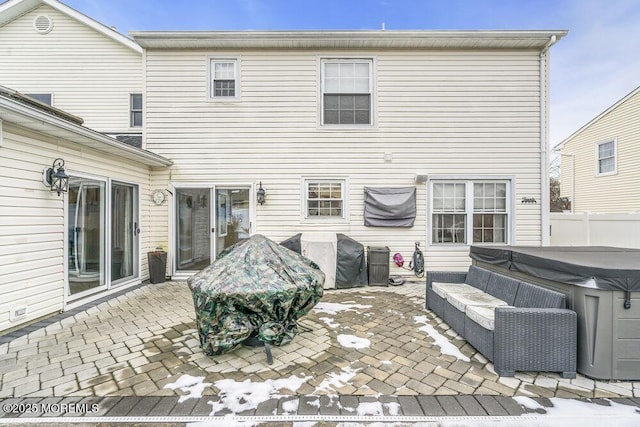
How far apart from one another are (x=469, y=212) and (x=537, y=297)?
3.60 metres

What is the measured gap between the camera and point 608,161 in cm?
1038

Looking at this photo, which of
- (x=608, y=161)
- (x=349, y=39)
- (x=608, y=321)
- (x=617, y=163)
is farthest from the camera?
(x=608, y=161)

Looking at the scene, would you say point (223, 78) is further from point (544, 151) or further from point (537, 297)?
point (544, 151)

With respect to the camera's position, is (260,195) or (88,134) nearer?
(88,134)

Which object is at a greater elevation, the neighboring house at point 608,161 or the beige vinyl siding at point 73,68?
the beige vinyl siding at point 73,68

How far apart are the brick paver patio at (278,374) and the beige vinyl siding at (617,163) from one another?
37.0 feet

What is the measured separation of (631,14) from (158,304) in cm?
1639

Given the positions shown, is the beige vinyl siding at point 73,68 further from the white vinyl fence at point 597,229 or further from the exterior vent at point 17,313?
the white vinyl fence at point 597,229

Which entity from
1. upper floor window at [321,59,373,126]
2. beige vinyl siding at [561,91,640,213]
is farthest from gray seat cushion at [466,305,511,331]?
beige vinyl siding at [561,91,640,213]

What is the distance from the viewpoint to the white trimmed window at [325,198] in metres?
6.07

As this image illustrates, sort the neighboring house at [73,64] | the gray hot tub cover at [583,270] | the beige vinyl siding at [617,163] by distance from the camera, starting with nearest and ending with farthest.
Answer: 1. the gray hot tub cover at [583,270]
2. the neighboring house at [73,64]
3. the beige vinyl siding at [617,163]

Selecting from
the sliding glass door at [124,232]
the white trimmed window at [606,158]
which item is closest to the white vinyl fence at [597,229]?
the white trimmed window at [606,158]

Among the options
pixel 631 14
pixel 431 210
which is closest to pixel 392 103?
pixel 431 210

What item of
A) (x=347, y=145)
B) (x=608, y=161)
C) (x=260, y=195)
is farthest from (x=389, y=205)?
(x=608, y=161)
